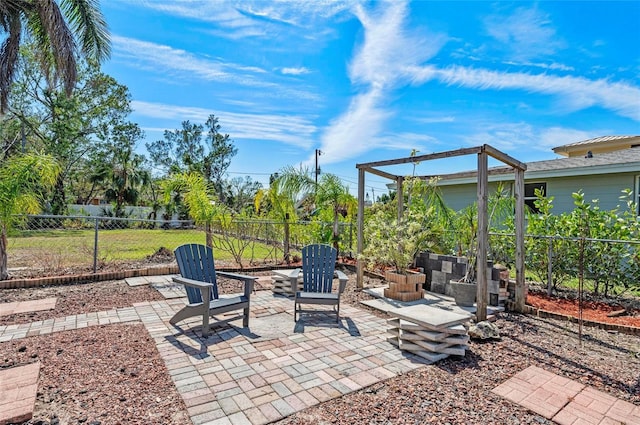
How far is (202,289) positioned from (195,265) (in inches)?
30.2

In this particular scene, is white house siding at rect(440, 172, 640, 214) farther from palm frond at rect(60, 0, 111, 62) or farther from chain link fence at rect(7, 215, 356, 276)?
palm frond at rect(60, 0, 111, 62)

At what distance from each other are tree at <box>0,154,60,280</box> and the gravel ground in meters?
2.26

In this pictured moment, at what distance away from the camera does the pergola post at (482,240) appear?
4.36 meters

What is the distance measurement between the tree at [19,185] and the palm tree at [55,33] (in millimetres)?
5678

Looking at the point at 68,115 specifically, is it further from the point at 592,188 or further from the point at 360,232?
the point at 592,188

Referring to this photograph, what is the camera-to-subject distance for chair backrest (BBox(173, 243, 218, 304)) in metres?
3.97

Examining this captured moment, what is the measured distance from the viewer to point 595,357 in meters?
3.31

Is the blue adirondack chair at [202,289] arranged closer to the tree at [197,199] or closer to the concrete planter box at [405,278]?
the concrete planter box at [405,278]

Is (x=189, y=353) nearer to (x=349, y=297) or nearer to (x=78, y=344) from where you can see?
(x=78, y=344)

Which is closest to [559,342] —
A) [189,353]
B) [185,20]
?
[189,353]

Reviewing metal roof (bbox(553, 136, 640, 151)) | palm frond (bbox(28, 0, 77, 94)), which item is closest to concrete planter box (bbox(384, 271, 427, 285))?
palm frond (bbox(28, 0, 77, 94))

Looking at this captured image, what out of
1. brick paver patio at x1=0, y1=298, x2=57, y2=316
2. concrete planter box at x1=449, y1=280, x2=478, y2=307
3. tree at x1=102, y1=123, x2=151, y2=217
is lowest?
brick paver patio at x1=0, y1=298, x2=57, y2=316

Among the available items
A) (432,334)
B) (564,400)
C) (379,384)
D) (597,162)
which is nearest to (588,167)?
(597,162)

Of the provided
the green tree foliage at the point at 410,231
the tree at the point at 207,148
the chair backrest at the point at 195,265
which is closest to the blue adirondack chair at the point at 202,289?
the chair backrest at the point at 195,265
